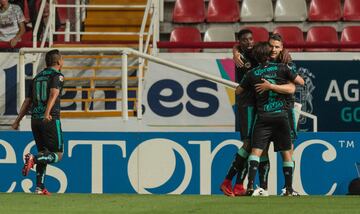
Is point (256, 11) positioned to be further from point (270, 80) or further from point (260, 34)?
point (270, 80)

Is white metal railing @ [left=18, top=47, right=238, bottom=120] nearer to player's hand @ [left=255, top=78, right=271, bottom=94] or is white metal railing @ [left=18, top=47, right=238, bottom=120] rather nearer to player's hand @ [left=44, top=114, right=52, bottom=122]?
player's hand @ [left=44, top=114, right=52, bottom=122]

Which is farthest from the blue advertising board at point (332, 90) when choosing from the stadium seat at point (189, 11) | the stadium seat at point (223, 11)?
the stadium seat at point (189, 11)

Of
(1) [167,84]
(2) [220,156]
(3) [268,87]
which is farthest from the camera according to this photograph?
(1) [167,84]

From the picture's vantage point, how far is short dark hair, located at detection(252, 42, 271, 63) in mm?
12172

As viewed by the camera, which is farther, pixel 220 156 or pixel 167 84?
pixel 167 84

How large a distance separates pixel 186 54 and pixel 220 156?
2.37 m

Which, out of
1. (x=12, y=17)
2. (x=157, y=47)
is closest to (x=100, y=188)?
(x=157, y=47)

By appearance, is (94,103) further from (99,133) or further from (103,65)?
(99,133)

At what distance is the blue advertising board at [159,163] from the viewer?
49.1 ft

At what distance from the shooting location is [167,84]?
1619 cm

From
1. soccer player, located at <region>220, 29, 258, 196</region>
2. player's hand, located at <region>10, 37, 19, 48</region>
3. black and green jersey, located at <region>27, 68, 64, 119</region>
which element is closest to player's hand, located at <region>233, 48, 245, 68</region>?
soccer player, located at <region>220, 29, 258, 196</region>

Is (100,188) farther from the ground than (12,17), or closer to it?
closer to it

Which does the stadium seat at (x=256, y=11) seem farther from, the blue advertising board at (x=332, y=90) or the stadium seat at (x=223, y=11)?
the blue advertising board at (x=332, y=90)

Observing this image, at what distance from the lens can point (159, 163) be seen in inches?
596
